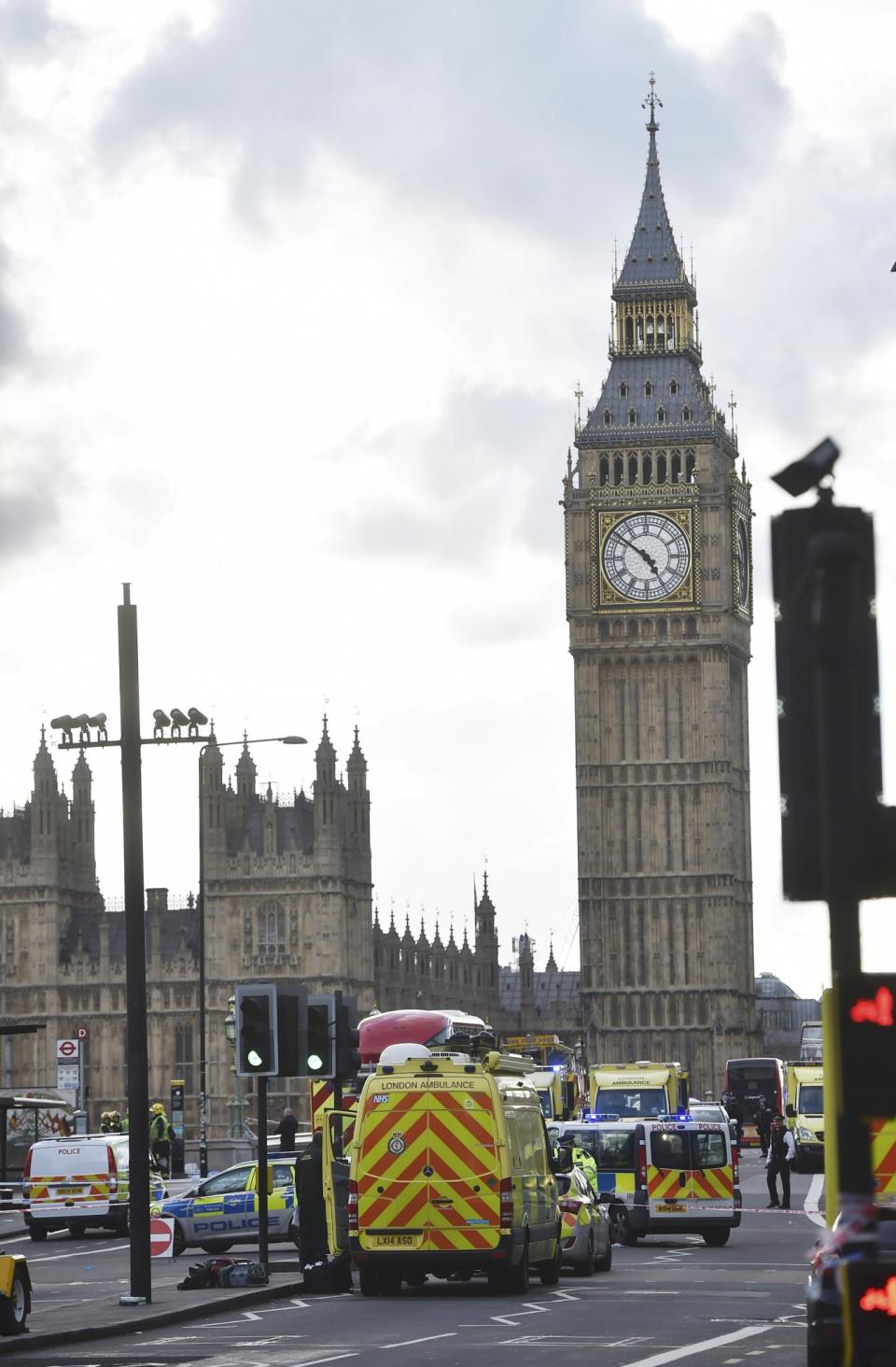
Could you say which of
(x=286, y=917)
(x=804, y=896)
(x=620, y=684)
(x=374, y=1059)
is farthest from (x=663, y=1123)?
(x=620, y=684)

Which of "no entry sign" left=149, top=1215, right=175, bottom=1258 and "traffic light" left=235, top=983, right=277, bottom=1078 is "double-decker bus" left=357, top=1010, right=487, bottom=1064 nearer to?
"no entry sign" left=149, top=1215, right=175, bottom=1258

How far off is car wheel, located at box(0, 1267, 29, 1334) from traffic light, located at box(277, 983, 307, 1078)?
175 inches

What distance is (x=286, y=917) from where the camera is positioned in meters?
97.3

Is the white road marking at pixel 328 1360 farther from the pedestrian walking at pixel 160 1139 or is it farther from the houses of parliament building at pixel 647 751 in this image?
the houses of parliament building at pixel 647 751

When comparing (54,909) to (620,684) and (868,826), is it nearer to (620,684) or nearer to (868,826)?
(620,684)

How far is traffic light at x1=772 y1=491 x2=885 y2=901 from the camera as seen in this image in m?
6.18

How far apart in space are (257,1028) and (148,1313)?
3.63 m

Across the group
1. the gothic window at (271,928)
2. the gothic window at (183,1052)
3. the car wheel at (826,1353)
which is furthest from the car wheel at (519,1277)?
the gothic window at (271,928)

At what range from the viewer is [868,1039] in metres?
6.41

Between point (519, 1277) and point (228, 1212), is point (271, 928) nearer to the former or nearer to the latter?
point (228, 1212)

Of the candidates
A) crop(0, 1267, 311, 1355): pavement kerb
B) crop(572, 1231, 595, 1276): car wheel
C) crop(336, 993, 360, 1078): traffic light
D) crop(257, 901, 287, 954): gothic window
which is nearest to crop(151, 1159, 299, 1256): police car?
crop(572, 1231, 595, 1276): car wheel

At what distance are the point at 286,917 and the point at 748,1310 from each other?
76228mm

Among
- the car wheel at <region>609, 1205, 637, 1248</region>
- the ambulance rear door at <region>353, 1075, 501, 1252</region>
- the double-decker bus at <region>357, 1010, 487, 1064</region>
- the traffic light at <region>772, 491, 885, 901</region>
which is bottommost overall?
the car wheel at <region>609, 1205, 637, 1248</region>

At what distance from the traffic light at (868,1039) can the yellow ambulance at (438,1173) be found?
16456 mm
